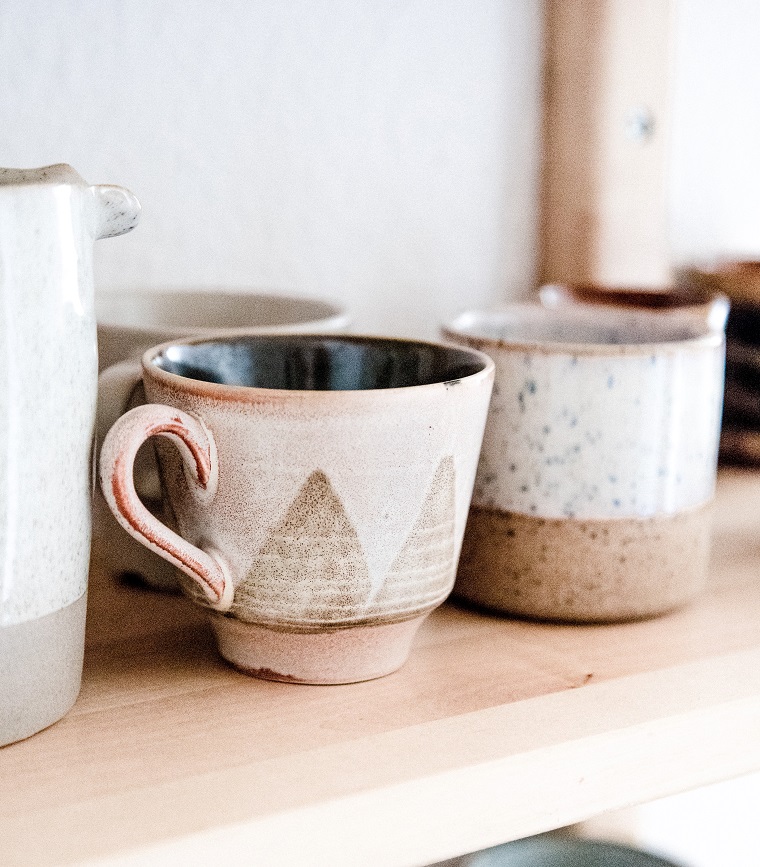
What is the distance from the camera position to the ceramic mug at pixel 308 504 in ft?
1.12

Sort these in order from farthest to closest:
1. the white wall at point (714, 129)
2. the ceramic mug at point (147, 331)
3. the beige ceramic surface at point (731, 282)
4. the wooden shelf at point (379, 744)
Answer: the white wall at point (714, 129) < the beige ceramic surface at point (731, 282) < the ceramic mug at point (147, 331) < the wooden shelf at point (379, 744)

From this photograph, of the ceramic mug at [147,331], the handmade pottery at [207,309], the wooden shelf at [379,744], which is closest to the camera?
the wooden shelf at [379,744]

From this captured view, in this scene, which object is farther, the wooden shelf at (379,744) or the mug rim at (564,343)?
the mug rim at (564,343)

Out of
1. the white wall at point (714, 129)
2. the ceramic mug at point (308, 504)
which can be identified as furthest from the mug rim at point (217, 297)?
the white wall at point (714, 129)

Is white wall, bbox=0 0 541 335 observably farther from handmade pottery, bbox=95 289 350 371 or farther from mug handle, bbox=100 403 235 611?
mug handle, bbox=100 403 235 611

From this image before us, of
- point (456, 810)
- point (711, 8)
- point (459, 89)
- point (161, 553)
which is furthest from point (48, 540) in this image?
point (711, 8)

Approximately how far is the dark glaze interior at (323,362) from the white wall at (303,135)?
0.20m

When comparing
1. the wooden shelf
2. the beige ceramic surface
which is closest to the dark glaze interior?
the wooden shelf

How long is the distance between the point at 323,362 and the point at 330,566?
4.6 inches

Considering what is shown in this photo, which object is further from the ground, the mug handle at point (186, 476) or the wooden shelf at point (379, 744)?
the mug handle at point (186, 476)

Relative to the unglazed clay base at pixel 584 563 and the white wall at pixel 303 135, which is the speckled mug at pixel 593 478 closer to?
the unglazed clay base at pixel 584 563

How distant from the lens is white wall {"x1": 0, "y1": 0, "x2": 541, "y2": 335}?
566mm

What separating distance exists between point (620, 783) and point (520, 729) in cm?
4

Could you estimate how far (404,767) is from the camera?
33 cm
